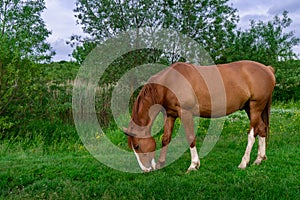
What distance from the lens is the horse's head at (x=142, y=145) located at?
4.69 meters

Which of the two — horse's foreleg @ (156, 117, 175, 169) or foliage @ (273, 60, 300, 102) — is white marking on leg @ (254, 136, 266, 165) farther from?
foliage @ (273, 60, 300, 102)

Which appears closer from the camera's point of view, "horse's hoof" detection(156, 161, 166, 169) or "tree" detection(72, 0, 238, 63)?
"horse's hoof" detection(156, 161, 166, 169)

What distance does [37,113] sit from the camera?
32.2ft

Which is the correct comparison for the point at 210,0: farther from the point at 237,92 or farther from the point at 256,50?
the point at 237,92

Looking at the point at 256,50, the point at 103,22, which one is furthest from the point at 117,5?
the point at 256,50

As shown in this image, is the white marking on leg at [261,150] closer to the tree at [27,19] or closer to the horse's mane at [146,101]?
the horse's mane at [146,101]

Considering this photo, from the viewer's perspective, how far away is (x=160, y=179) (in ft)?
14.1

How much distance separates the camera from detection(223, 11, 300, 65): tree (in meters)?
16.5

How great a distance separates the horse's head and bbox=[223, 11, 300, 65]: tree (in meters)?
12.6

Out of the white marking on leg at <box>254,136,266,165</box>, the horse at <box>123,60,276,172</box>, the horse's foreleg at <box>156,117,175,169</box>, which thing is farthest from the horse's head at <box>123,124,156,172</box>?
the white marking on leg at <box>254,136,266,165</box>

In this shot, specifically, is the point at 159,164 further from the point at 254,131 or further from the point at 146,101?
the point at 254,131

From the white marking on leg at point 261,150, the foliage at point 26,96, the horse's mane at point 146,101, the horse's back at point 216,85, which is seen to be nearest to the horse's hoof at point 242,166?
the white marking on leg at point 261,150

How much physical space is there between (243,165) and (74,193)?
8.42 feet

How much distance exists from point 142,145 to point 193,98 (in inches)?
40.6
